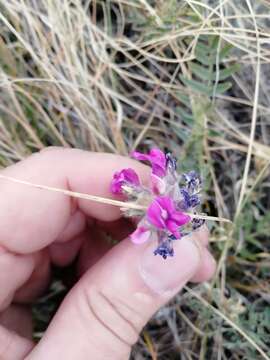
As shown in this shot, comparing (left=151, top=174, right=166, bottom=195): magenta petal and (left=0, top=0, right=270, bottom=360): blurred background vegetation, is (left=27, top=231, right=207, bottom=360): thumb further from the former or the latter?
(left=0, top=0, right=270, bottom=360): blurred background vegetation

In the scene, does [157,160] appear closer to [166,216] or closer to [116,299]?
[166,216]

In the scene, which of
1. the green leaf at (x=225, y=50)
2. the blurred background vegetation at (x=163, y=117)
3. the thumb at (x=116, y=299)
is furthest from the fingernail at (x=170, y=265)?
the green leaf at (x=225, y=50)

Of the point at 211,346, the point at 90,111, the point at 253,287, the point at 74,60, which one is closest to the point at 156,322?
the point at 211,346

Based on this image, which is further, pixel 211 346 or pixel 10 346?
pixel 211 346

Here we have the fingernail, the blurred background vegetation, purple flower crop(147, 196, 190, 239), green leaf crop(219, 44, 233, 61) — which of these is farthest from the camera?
the blurred background vegetation

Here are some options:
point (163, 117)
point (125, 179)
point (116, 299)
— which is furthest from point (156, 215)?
point (163, 117)

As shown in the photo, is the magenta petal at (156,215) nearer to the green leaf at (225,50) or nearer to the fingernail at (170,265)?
the fingernail at (170,265)

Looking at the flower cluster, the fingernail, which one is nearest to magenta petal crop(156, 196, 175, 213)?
the flower cluster

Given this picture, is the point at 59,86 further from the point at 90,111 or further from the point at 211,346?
the point at 211,346
